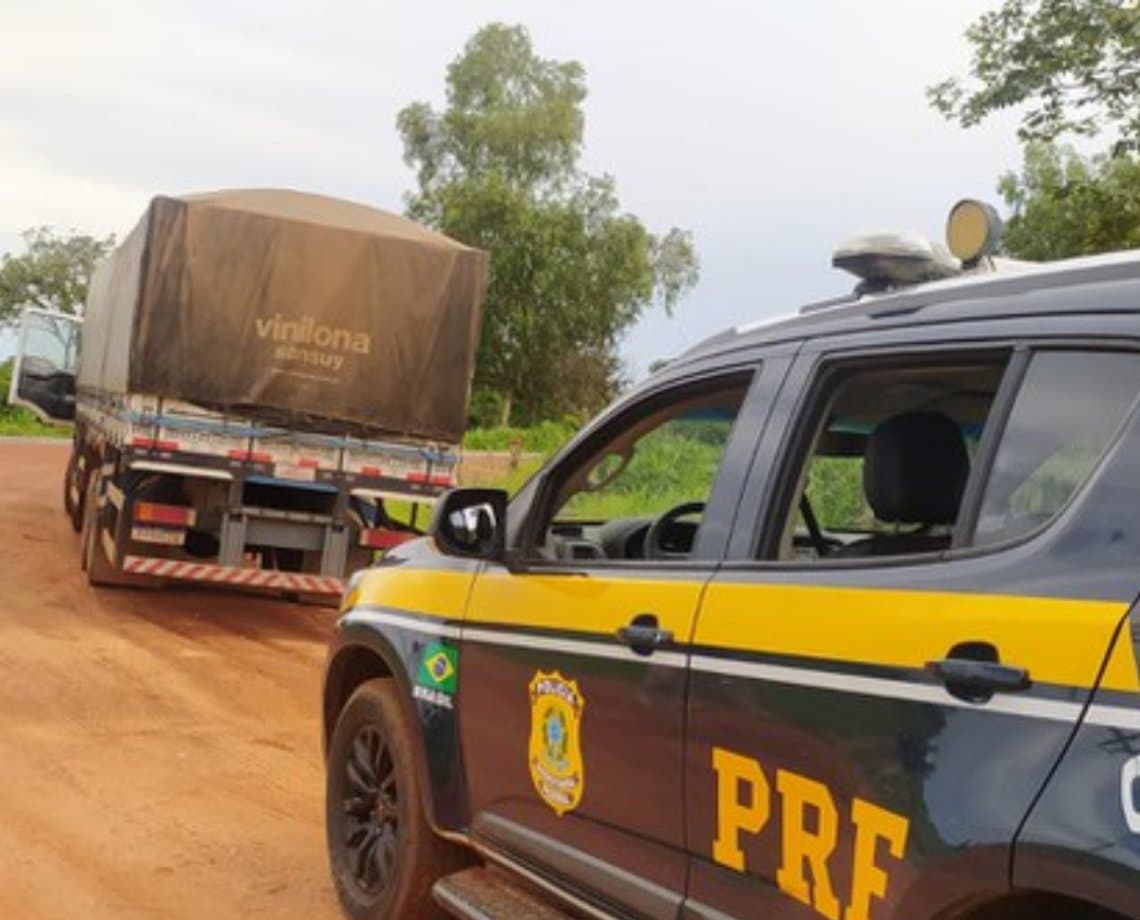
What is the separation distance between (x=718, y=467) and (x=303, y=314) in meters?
7.80

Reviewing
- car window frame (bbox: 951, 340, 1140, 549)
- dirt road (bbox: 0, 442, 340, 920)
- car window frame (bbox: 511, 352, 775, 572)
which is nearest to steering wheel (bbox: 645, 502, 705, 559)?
car window frame (bbox: 511, 352, 775, 572)

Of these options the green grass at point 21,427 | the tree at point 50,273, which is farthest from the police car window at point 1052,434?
the tree at point 50,273

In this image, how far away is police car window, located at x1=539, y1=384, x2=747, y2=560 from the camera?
327cm

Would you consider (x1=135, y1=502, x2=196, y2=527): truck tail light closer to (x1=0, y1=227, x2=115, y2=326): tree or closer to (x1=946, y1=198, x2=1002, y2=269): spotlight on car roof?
(x1=946, y1=198, x2=1002, y2=269): spotlight on car roof

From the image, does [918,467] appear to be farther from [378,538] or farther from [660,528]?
[378,538]

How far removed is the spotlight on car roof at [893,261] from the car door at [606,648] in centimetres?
29

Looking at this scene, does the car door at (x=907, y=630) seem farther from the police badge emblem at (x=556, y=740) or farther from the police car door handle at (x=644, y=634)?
the police badge emblem at (x=556, y=740)

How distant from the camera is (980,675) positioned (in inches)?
83.8

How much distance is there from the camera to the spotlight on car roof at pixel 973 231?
10.0ft

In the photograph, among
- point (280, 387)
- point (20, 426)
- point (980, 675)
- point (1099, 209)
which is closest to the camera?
point (980, 675)

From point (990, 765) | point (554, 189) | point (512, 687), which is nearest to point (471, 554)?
point (512, 687)

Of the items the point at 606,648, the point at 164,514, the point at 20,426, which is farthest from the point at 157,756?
the point at 20,426

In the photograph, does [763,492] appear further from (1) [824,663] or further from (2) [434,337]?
(2) [434,337]

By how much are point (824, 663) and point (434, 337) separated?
28.1 feet
